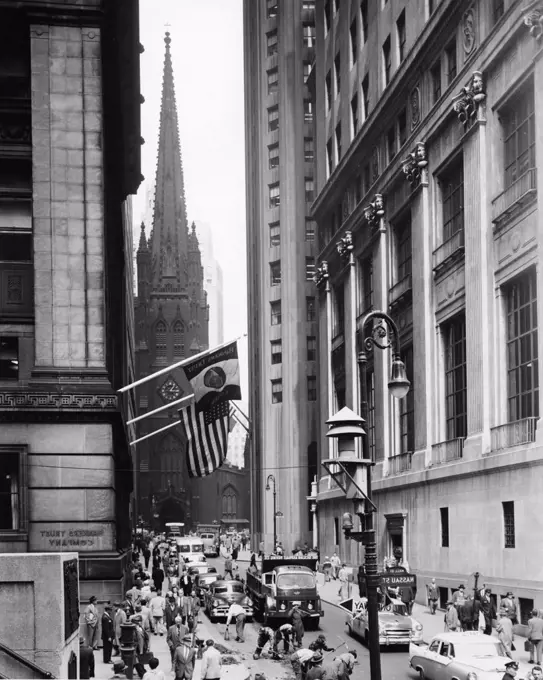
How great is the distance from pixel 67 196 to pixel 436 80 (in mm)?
22053

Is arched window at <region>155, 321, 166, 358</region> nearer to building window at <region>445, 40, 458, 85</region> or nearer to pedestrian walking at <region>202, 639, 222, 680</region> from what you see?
building window at <region>445, 40, 458, 85</region>

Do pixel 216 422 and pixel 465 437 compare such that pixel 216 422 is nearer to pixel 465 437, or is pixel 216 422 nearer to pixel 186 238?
pixel 465 437

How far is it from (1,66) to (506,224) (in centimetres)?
1740

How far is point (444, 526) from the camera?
150ft

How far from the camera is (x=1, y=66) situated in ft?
109

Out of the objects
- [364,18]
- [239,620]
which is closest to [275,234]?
[364,18]

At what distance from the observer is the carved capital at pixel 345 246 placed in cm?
6481

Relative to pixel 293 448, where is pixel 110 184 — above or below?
above

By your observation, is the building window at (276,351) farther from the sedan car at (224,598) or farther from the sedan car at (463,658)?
the sedan car at (463,658)

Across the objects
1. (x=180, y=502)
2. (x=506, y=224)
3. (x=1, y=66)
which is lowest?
(x=180, y=502)

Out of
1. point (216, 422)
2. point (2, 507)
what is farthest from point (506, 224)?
point (2, 507)

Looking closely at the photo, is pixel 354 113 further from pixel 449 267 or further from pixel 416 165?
pixel 449 267

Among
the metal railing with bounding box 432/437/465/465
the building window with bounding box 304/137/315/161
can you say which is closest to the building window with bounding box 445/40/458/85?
the metal railing with bounding box 432/437/465/465

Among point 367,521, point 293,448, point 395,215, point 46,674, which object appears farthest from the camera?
point 293,448
